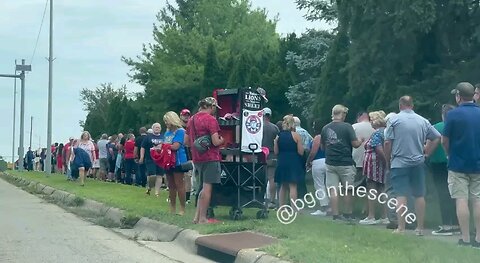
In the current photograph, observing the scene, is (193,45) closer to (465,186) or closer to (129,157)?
(129,157)

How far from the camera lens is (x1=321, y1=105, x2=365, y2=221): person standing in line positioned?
1277 centimetres

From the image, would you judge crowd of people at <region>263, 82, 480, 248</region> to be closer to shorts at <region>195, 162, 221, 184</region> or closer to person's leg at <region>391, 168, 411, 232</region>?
person's leg at <region>391, 168, 411, 232</region>

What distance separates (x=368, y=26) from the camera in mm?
21156

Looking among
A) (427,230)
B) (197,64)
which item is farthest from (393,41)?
(197,64)

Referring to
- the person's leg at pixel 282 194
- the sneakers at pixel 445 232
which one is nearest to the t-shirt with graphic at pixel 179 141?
the person's leg at pixel 282 194

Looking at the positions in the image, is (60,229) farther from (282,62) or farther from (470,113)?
(282,62)

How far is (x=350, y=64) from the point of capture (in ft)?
70.6

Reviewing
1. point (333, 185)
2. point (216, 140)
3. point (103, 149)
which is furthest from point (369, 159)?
point (103, 149)

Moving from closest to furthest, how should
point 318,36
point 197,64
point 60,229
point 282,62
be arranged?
point 60,229 → point 318,36 → point 282,62 → point 197,64

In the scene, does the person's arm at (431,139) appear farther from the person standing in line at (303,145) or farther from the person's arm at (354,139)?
the person standing in line at (303,145)

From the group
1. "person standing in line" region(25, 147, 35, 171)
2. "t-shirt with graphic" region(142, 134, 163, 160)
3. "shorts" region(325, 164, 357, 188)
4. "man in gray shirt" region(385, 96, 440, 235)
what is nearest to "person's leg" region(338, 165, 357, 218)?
"shorts" region(325, 164, 357, 188)

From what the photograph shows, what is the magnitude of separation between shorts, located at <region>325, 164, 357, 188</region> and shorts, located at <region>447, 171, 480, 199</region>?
322 centimetres

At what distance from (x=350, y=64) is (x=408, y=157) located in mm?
10887

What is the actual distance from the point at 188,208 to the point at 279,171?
6.81ft
